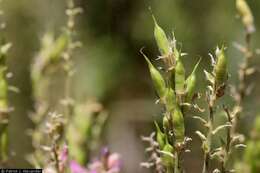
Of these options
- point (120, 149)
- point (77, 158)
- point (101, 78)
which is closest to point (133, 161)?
point (120, 149)

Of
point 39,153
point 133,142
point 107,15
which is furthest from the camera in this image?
point 133,142

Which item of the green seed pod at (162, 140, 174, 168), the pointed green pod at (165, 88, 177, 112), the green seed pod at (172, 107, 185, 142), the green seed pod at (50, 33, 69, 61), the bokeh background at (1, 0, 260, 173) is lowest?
the green seed pod at (162, 140, 174, 168)

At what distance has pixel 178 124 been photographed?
1.05 m

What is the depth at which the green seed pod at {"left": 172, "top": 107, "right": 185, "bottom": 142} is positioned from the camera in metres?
1.05

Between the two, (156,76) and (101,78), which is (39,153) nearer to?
(156,76)

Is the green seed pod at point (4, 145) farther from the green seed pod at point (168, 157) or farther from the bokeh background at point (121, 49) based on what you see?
the bokeh background at point (121, 49)

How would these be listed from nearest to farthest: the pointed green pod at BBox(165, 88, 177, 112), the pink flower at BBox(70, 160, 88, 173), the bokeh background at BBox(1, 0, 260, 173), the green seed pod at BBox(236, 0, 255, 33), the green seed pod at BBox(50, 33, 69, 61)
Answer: the pointed green pod at BBox(165, 88, 177, 112) → the green seed pod at BBox(236, 0, 255, 33) → the pink flower at BBox(70, 160, 88, 173) → the green seed pod at BBox(50, 33, 69, 61) → the bokeh background at BBox(1, 0, 260, 173)

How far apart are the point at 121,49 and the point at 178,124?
3026 mm

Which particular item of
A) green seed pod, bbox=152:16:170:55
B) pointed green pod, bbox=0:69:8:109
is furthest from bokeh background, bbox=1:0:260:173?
green seed pod, bbox=152:16:170:55

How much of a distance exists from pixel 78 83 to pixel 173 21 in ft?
1.94

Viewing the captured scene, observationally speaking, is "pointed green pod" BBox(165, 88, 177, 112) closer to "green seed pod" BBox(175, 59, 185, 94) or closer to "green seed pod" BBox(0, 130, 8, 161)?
"green seed pod" BBox(175, 59, 185, 94)

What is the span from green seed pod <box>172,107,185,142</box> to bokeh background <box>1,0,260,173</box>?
2.48 metres

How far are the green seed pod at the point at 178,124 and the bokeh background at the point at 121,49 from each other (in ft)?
8.15

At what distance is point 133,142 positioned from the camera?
420 centimetres
